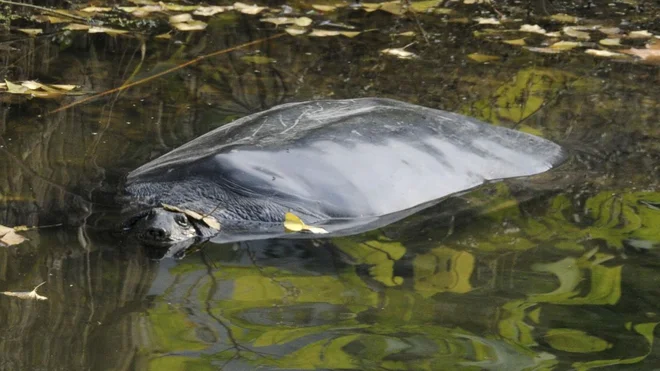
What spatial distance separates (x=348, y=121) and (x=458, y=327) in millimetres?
1590

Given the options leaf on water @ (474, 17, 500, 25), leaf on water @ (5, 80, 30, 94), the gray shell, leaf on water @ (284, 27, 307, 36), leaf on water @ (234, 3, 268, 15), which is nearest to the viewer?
the gray shell

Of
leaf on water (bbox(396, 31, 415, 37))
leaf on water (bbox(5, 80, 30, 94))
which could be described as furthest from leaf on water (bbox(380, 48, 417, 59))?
leaf on water (bbox(5, 80, 30, 94))

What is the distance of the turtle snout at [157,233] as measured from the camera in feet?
12.1

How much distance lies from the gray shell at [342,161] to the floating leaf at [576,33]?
2.76m

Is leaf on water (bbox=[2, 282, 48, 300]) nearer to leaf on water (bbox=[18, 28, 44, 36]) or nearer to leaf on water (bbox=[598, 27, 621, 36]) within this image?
leaf on water (bbox=[18, 28, 44, 36])

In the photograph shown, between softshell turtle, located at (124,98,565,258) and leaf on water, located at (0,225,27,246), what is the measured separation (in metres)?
0.38

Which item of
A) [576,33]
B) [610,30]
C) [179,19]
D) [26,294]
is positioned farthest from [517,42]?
[26,294]

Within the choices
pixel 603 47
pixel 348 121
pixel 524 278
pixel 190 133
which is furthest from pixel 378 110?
pixel 603 47

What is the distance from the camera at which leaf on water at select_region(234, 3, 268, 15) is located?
7.99 metres

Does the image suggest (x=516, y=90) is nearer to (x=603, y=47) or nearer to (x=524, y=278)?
(x=603, y=47)

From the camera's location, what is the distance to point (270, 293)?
3223 mm

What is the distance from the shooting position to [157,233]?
12.1ft

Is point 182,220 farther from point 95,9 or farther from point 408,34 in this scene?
point 95,9

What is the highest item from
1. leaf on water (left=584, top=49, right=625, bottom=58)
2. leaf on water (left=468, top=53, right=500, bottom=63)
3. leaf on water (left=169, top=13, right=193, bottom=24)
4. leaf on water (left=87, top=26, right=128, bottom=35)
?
leaf on water (left=584, top=49, right=625, bottom=58)
